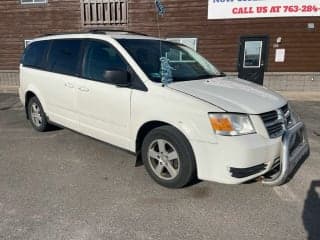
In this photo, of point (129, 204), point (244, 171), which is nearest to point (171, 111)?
point (244, 171)

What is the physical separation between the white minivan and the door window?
745 centimetres

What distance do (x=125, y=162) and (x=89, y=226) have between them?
163cm

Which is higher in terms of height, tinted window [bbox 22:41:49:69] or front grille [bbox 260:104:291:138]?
tinted window [bbox 22:41:49:69]

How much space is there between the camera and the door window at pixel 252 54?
11609mm

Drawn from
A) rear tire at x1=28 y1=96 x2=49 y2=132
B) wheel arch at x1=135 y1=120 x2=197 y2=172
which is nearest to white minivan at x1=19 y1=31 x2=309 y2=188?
wheel arch at x1=135 y1=120 x2=197 y2=172

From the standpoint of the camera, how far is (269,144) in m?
3.17

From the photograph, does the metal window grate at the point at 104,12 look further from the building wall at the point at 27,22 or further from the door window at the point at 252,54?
the door window at the point at 252,54

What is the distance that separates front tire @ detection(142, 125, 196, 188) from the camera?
3.36 meters

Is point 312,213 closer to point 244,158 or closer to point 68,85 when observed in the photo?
point 244,158

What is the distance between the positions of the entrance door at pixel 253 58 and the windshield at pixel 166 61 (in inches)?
295

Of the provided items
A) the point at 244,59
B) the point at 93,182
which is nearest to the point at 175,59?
the point at 93,182

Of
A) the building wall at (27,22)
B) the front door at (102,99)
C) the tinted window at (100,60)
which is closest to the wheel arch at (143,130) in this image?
the front door at (102,99)

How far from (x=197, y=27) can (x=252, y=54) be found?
2333 mm

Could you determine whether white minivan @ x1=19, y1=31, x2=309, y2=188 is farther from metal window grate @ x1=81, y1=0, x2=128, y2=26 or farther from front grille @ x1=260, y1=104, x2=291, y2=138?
metal window grate @ x1=81, y1=0, x2=128, y2=26
